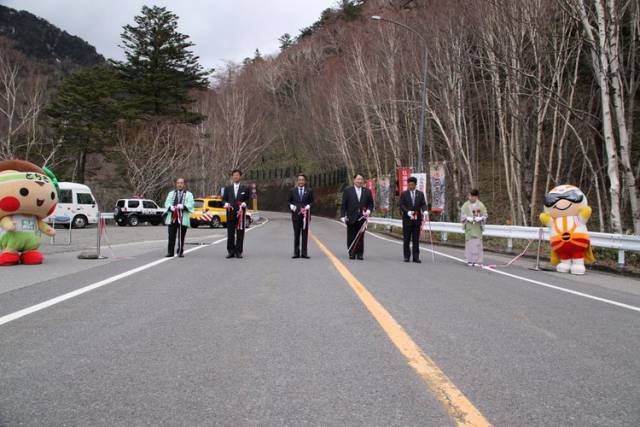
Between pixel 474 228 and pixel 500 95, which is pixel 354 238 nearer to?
pixel 474 228

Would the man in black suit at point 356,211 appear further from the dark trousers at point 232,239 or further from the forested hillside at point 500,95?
the forested hillside at point 500,95

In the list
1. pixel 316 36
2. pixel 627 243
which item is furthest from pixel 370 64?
pixel 316 36

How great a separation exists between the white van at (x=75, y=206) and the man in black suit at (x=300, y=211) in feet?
60.2

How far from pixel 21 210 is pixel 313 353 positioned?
8589 millimetres

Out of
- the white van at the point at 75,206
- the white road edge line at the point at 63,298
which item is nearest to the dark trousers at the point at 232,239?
the white road edge line at the point at 63,298

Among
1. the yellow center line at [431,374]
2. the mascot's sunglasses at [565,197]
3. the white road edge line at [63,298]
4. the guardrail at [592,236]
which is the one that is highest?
the mascot's sunglasses at [565,197]

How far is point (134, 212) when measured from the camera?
31781mm

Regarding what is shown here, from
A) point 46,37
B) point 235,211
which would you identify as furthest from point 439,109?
point 46,37

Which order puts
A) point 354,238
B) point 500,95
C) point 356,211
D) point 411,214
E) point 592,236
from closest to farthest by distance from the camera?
point 592,236
point 411,214
point 354,238
point 356,211
point 500,95

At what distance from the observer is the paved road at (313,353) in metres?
3.14

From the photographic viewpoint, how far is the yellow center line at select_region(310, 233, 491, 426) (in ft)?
10.1

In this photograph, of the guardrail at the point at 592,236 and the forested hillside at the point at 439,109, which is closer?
the guardrail at the point at 592,236

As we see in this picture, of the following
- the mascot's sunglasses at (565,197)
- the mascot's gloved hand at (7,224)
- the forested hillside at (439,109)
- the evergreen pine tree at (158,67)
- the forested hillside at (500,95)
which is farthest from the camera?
the evergreen pine tree at (158,67)

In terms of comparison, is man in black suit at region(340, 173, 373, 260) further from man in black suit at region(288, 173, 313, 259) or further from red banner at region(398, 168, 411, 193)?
red banner at region(398, 168, 411, 193)
